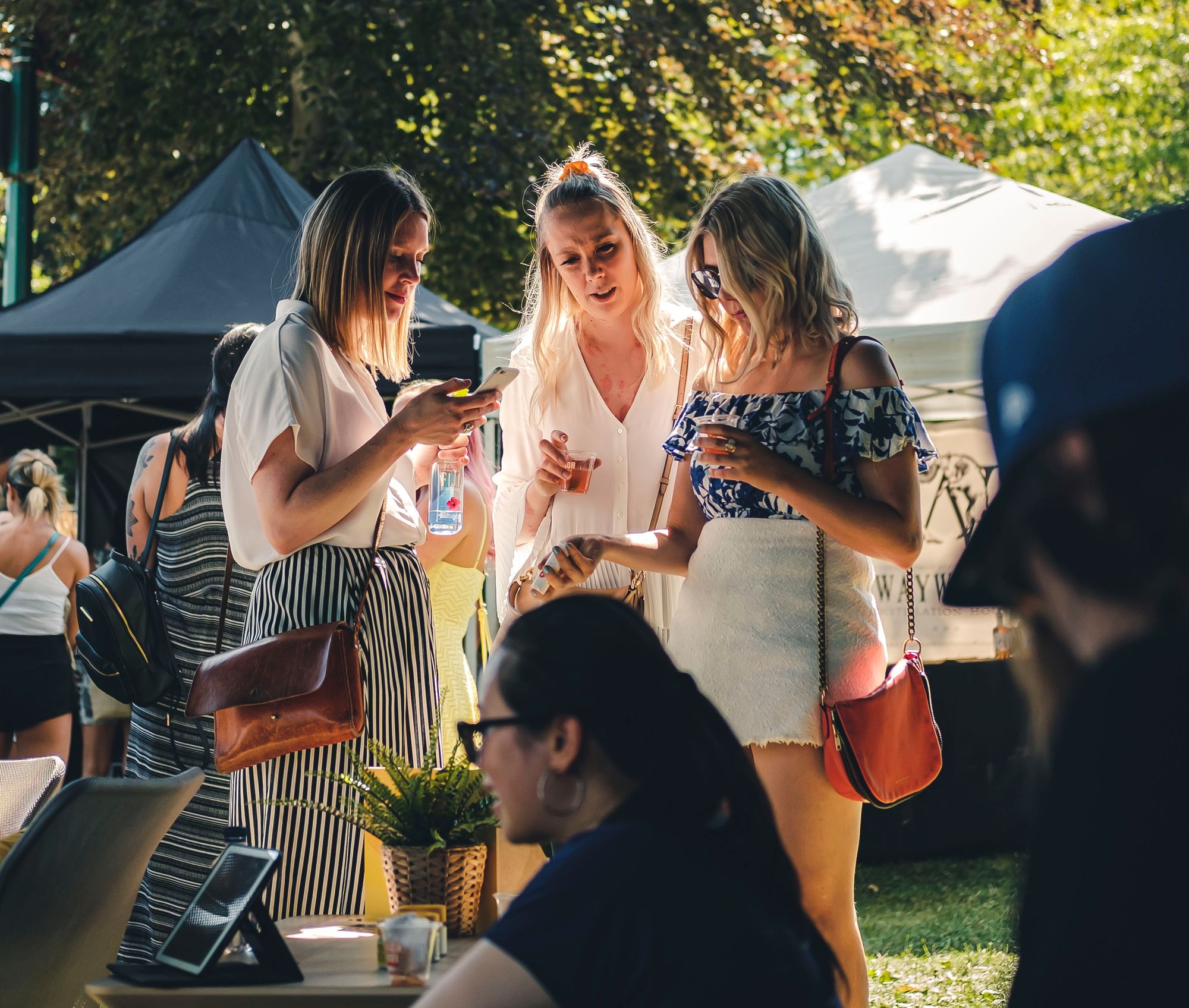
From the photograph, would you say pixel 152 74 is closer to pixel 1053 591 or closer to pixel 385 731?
pixel 385 731

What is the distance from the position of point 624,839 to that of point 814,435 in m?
1.40

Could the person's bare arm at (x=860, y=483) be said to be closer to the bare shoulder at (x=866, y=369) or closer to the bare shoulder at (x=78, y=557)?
the bare shoulder at (x=866, y=369)

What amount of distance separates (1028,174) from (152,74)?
13.4m

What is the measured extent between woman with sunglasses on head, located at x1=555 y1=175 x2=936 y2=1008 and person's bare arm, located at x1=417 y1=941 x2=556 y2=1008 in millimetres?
1260

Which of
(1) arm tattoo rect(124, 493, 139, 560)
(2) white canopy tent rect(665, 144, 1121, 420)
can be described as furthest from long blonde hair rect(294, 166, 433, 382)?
(2) white canopy tent rect(665, 144, 1121, 420)

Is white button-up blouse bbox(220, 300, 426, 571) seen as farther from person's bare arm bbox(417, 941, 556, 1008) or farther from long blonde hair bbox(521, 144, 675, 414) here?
person's bare arm bbox(417, 941, 556, 1008)

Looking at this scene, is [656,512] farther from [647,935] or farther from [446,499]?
[647,935]

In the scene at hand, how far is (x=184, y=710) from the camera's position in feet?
14.1

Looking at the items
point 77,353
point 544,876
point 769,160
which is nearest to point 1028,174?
point 769,160

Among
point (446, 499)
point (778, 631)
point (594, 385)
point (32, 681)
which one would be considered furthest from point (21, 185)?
point (778, 631)

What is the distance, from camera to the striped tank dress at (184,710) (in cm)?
431

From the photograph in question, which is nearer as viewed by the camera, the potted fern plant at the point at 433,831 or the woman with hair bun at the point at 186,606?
the potted fern plant at the point at 433,831

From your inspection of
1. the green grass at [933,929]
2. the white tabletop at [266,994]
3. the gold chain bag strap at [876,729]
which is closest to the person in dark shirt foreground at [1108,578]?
the white tabletop at [266,994]

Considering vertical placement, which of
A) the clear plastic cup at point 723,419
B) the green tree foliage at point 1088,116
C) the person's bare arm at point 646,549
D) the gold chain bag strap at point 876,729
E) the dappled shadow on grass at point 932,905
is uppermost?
the green tree foliage at point 1088,116
